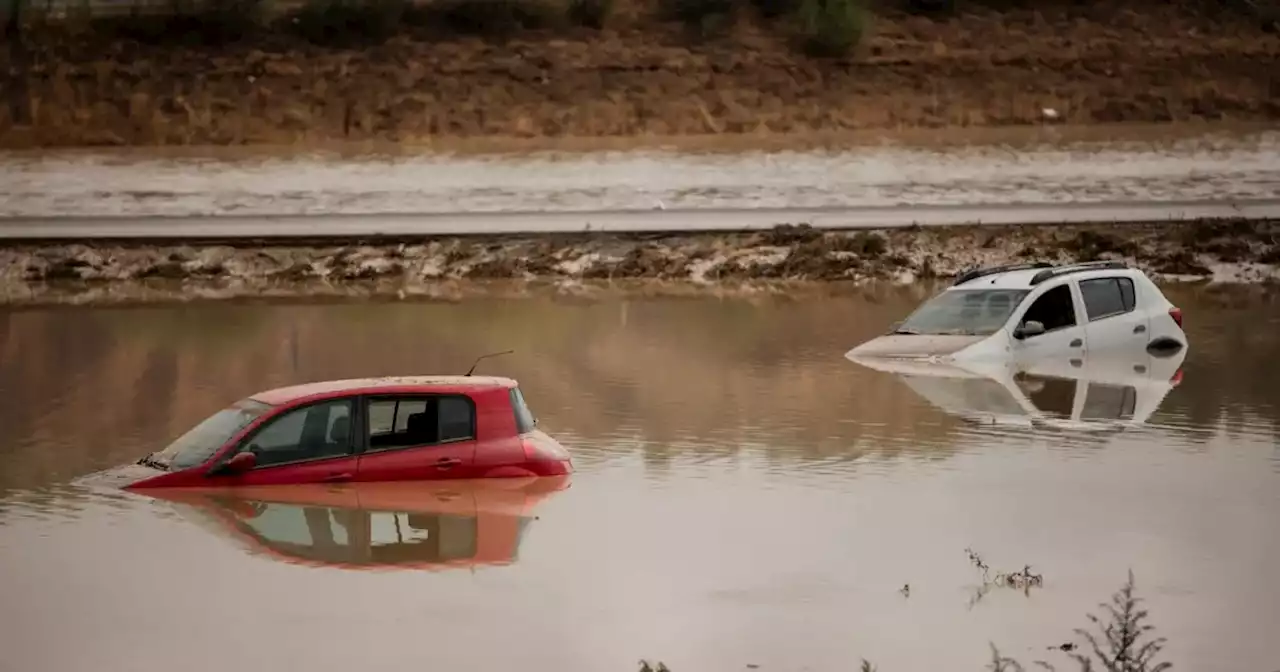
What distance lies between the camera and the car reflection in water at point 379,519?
276 inches

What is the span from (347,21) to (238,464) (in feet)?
46.5

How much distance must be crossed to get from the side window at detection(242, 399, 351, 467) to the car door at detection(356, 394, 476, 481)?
0.12 m

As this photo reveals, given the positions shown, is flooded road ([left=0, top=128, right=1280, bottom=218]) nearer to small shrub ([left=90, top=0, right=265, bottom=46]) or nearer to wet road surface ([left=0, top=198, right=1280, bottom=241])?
wet road surface ([left=0, top=198, right=1280, bottom=241])

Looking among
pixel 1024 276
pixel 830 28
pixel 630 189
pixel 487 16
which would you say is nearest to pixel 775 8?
pixel 830 28

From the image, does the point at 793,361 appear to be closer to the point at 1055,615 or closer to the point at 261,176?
the point at 1055,615

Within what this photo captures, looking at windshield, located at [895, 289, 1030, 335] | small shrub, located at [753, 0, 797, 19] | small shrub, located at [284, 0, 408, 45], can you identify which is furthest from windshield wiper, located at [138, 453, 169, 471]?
small shrub, located at [753, 0, 797, 19]

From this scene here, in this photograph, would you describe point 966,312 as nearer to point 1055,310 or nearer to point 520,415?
point 1055,310

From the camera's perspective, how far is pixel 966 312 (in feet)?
39.0

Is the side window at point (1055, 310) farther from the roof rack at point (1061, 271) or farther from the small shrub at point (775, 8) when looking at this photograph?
the small shrub at point (775, 8)

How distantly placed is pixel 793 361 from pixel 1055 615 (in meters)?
5.73

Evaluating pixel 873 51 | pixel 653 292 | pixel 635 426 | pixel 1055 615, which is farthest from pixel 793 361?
pixel 873 51

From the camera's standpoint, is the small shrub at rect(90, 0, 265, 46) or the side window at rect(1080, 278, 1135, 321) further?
the small shrub at rect(90, 0, 265, 46)

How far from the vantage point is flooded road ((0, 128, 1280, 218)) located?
17578 mm

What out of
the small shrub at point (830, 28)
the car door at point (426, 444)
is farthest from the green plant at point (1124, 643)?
the small shrub at point (830, 28)
